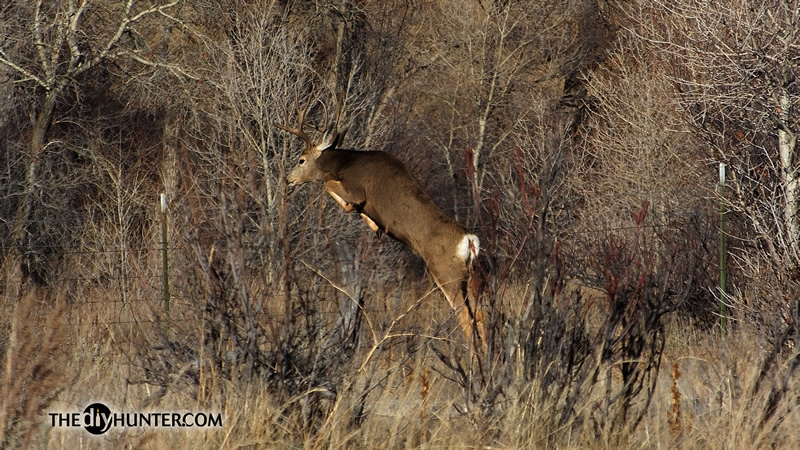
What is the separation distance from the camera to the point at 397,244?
15102 mm

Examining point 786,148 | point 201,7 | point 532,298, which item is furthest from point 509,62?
point 532,298

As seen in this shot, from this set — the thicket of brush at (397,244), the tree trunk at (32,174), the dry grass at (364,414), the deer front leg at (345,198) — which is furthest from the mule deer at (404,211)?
the tree trunk at (32,174)

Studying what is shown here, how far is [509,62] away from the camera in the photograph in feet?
77.4

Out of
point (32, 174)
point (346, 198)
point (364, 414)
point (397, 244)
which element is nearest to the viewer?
point (364, 414)

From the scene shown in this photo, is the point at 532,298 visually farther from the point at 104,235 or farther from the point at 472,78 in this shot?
the point at 472,78

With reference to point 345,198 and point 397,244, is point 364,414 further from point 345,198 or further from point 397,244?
point 397,244

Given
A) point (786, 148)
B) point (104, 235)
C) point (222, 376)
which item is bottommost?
point (104, 235)

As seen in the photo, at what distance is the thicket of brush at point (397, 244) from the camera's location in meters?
5.49

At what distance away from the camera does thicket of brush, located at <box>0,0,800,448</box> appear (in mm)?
5488

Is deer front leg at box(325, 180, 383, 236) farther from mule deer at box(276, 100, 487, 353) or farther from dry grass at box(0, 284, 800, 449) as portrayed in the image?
dry grass at box(0, 284, 800, 449)

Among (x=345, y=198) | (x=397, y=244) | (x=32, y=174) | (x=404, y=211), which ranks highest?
(x=345, y=198)

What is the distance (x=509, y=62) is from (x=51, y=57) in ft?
33.1

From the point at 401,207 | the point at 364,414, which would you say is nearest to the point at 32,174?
the point at 401,207

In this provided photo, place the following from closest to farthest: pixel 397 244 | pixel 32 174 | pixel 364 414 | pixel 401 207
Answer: pixel 364 414, pixel 401 207, pixel 397 244, pixel 32 174
